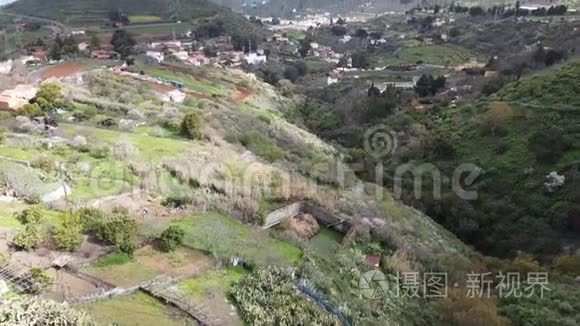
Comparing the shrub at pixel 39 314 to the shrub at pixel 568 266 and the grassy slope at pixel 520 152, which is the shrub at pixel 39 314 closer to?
the shrub at pixel 568 266

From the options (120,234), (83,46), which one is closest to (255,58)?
(83,46)

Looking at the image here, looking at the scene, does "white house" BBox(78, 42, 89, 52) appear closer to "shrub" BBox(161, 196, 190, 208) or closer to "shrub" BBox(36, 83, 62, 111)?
"shrub" BBox(36, 83, 62, 111)

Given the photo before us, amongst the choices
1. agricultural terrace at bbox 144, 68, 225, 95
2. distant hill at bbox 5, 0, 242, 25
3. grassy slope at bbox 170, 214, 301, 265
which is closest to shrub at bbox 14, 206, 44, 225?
grassy slope at bbox 170, 214, 301, 265

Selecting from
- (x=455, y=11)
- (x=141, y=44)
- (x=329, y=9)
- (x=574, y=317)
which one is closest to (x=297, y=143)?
(x=574, y=317)

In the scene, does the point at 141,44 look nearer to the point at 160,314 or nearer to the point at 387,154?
the point at 387,154

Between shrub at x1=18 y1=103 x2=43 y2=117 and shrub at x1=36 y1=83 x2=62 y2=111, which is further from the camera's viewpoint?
shrub at x1=36 y1=83 x2=62 y2=111
